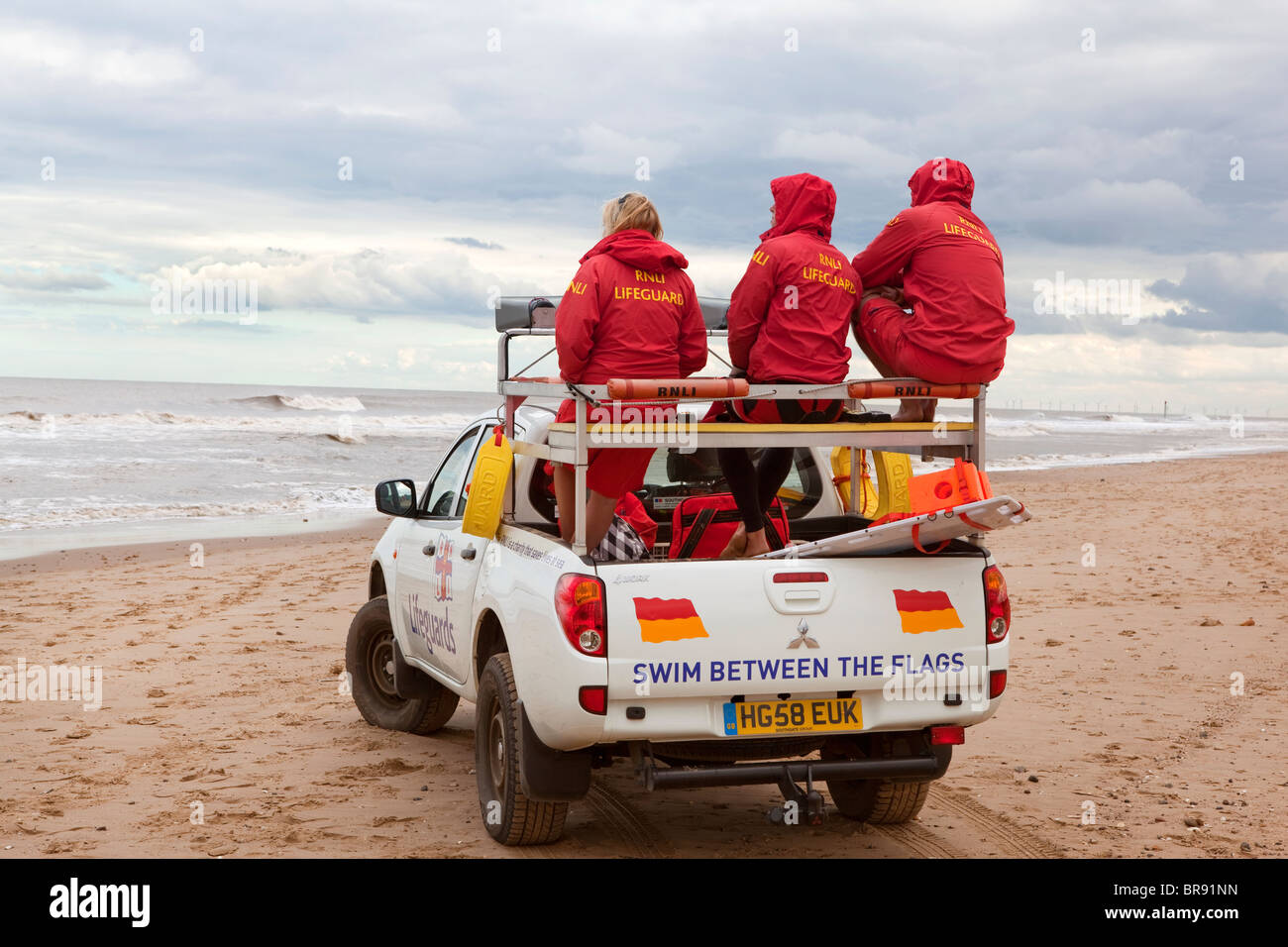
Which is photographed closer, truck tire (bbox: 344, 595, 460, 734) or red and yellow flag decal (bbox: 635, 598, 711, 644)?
red and yellow flag decal (bbox: 635, 598, 711, 644)

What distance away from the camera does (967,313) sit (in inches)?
201

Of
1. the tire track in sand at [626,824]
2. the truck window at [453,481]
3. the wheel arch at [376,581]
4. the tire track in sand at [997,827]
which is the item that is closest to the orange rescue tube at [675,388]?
the tire track in sand at [626,824]

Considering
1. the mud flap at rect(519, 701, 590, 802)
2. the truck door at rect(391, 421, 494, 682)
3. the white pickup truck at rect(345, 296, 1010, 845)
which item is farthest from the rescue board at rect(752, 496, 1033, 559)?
the truck door at rect(391, 421, 494, 682)

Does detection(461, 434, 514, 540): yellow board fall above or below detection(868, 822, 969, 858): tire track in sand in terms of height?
above

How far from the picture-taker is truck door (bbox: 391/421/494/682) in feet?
19.0

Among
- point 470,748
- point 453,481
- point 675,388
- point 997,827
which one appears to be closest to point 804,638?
point 675,388

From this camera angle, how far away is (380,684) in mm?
7539

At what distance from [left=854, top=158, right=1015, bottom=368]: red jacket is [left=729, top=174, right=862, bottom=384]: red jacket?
22 cm

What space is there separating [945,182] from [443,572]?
2986 mm

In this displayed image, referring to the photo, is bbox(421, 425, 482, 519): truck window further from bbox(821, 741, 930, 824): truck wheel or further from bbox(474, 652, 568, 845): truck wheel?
bbox(821, 741, 930, 824): truck wheel

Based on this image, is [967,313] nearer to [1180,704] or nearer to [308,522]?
[1180,704]

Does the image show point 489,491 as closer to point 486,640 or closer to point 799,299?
point 486,640

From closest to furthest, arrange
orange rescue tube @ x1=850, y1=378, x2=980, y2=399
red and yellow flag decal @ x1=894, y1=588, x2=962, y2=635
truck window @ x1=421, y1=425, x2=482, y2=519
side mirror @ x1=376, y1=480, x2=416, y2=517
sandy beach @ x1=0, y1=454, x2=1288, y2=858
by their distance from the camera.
Result: red and yellow flag decal @ x1=894, y1=588, x2=962, y2=635 < orange rescue tube @ x1=850, y1=378, x2=980, y2=399 < sandy beach @ x1=0, y1=454, x2=1288, y2=858 < truck window @ x1=421, y1=425, x2=482, y2=519 < side mirror @ x1=376, y1=480, x2=416, y2=517

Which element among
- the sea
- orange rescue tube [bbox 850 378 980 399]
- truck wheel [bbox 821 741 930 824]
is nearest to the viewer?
orange rescue tube [bbox 850 378 980 399]
